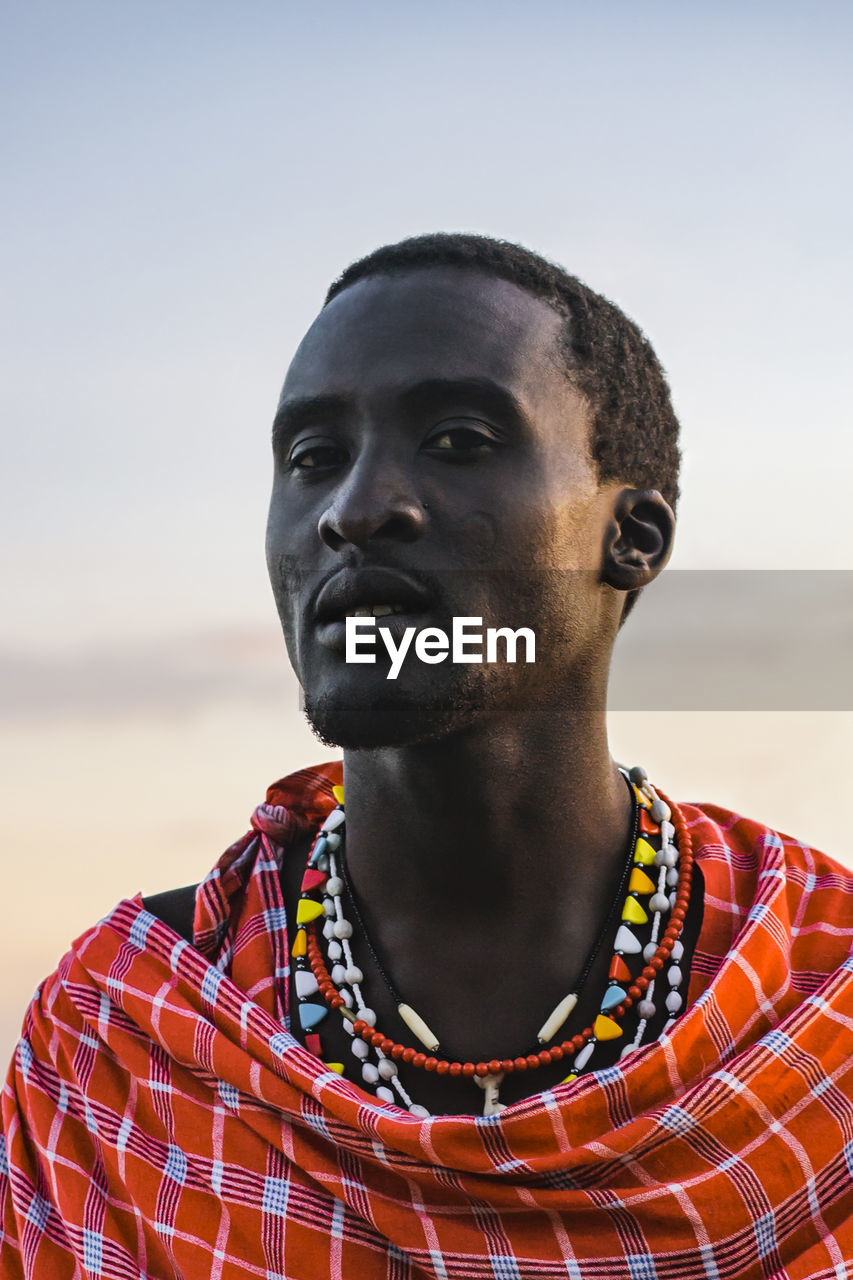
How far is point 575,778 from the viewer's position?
368cm

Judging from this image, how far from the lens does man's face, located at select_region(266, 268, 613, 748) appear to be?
328 centimetres

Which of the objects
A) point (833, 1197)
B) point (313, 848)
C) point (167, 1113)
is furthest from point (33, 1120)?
point (833, 1197)

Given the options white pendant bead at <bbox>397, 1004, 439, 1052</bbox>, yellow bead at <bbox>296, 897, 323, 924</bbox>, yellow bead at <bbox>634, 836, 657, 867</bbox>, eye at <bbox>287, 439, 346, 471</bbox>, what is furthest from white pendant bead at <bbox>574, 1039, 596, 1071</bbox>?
eye at <bbox>287, 439, 346, 471</bbox>

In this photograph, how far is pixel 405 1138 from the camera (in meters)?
3.14

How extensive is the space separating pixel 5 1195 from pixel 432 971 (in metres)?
1.37

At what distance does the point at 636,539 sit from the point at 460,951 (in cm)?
125

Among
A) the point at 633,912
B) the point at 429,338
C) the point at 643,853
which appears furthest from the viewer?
the point at 643,853

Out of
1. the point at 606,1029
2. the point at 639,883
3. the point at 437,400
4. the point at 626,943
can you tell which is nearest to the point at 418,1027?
the point at 606,1029

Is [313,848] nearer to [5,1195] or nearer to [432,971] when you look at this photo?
[432,971]

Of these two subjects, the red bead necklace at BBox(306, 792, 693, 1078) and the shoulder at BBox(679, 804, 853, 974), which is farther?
the shoulder at BBox(679, 804, 853, 974)

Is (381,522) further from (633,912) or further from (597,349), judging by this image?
(633,912)

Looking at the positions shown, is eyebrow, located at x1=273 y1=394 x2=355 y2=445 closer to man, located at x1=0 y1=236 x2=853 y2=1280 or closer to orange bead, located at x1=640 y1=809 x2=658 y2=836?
man, located at x1=0 y1=236 x2=853 y2=1280

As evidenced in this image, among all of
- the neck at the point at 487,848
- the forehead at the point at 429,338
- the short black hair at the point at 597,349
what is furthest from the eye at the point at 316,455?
the neck at the point at 487,848

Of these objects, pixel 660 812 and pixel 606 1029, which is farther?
pixel 660 812
